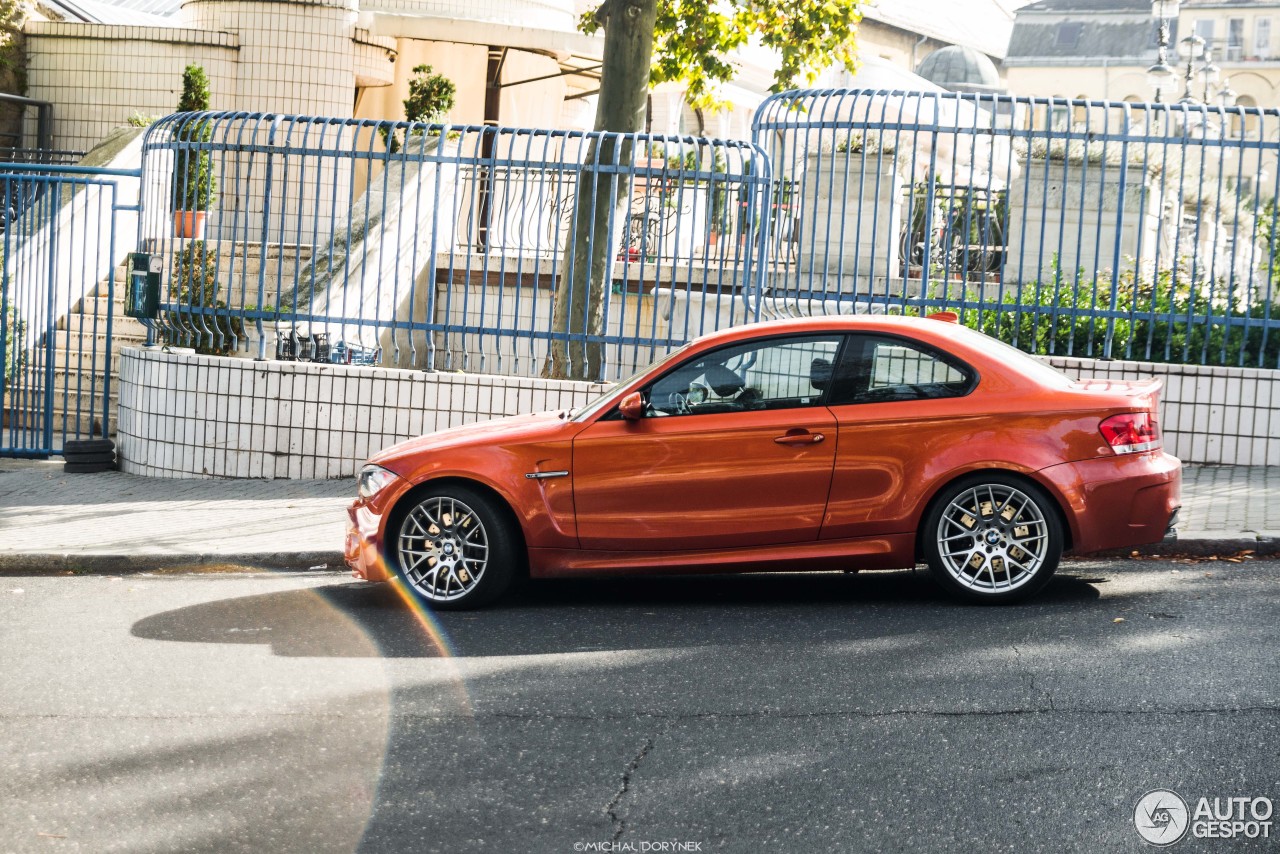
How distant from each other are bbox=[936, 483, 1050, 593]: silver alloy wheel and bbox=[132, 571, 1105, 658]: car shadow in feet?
0.52

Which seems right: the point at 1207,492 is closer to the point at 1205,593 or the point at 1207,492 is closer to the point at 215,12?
the point at 1205,593

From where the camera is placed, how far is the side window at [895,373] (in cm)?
762

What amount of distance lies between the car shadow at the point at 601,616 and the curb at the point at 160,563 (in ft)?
2.10

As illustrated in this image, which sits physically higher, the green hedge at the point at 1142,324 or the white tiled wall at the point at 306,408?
the green hedge at the point at 1142,324

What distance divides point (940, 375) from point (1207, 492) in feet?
11.3

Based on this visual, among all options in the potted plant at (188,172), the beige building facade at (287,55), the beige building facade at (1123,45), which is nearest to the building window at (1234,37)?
the beige building facade at (1123,45)

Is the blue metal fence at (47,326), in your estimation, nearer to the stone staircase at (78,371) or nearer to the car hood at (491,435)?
the stone staircase at (78,371)

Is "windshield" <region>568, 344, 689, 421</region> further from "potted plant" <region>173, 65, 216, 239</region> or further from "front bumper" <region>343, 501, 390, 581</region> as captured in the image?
"potted plant" <region>173, 65, 216, 239</region>

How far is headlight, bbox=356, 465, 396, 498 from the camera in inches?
314

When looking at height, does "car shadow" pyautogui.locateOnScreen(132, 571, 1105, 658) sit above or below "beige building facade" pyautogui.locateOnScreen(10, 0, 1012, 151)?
below

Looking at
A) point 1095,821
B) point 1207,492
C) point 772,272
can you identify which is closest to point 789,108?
point 772,272

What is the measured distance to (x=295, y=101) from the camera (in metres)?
22.2

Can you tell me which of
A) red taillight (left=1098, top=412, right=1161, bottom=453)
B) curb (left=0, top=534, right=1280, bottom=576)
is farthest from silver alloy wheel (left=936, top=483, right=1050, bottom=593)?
curb (left=0, top=534, right=1280, bottom=576)

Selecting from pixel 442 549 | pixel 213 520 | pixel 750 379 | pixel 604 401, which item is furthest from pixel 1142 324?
pixel 213 520
